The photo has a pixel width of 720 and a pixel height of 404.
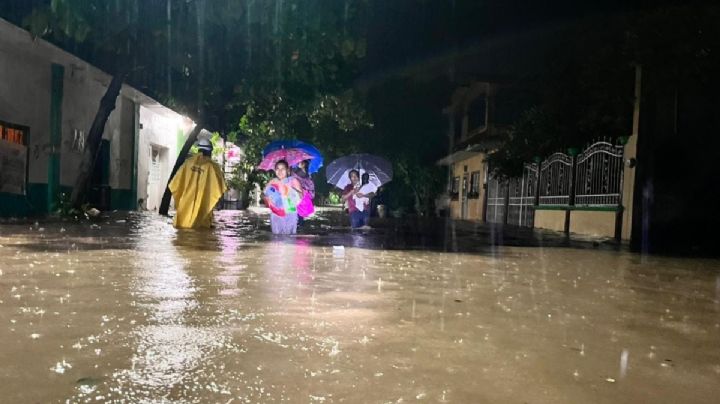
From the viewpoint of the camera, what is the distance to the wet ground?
2.62 meters

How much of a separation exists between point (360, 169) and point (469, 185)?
48.5 ft

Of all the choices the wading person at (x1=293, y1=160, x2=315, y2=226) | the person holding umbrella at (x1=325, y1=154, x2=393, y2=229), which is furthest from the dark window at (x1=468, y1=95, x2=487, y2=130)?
the wading person at (x1=293, y1=160, x2=315, y2=226)

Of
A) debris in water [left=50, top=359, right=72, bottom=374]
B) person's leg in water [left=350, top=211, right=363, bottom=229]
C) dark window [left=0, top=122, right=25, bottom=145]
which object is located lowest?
debris in water [left=50, top=359, right=72, bottom=374]

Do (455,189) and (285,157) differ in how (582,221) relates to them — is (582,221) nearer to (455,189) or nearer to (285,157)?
(285,157)

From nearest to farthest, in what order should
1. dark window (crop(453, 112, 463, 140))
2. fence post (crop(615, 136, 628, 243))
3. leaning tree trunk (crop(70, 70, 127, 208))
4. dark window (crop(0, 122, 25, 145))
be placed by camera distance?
fence post (crop(615, 136, 628, 243)), dark window (crop(0, 122, 25, 145)), leaning tree trunk (crop(70, 70, 127, 208)), dark window (crop(453, 112, 463, 140))

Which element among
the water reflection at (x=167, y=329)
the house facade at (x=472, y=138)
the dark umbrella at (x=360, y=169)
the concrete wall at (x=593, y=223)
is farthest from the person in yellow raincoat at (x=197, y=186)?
the house facade at (x=472, y=138)

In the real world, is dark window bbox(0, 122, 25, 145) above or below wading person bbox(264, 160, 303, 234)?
above

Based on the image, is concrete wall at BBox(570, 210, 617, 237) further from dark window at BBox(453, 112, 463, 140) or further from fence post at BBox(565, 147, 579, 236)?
dark window at BBox(453, 112, 463, 140)

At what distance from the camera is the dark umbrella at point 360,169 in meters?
15.1

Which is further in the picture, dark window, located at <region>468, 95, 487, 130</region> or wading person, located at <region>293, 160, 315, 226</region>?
dark window, located at <region>468, 95, 487, 130</region>

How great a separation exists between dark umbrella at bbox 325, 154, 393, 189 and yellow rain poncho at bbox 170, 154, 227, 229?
4.01m

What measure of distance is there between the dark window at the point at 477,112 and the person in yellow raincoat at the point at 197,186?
731 inches

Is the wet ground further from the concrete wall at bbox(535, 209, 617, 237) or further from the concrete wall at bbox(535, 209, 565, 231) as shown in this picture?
the concrete wall at bbox(535, 209, 565, 231)

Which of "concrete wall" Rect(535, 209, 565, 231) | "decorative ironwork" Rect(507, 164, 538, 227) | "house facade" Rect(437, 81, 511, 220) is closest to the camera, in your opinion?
"concrete wall" Rect(535, 209, 565, 231)
